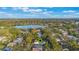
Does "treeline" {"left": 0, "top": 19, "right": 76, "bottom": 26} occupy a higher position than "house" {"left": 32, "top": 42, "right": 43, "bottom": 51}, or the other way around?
"treeline" {"left": 0, "top": 19, "right": 76, "bottom": 26}

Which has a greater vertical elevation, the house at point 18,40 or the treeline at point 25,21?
the treeline at point 25,21

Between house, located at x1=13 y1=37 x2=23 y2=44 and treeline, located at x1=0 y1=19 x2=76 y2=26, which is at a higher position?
treeline, located at x1=0 y1=19 x2=76 y2=26

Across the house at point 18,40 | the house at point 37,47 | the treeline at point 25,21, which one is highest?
the treeline at point 25,21

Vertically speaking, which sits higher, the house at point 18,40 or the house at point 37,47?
the house at point 18,40

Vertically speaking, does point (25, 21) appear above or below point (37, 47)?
above

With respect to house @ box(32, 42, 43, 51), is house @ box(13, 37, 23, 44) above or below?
above

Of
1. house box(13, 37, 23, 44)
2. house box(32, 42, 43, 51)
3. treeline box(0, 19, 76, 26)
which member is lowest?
house box(32, 42, 43, 51)

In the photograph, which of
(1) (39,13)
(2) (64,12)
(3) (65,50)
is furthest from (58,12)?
(3) (65,50)
